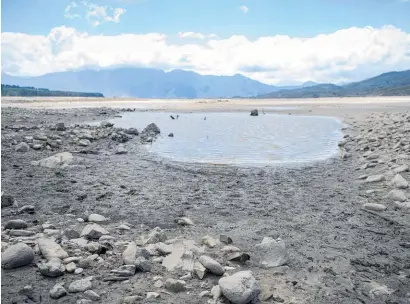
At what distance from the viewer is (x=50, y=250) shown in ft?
15.9

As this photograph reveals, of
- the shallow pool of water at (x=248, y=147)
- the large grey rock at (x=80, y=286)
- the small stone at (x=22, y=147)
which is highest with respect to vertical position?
the small stone at (x=22, y=147)

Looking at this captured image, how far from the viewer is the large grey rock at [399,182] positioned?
8.77 meters

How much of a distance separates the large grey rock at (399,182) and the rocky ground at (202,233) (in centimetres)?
5

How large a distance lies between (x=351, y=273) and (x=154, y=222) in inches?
131

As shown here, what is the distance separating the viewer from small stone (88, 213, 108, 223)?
668 cm

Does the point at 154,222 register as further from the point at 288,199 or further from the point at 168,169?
the point at 168,169

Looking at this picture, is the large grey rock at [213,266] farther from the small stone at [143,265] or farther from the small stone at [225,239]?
the small stone at [225,239]

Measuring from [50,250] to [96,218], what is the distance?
1.90 meters

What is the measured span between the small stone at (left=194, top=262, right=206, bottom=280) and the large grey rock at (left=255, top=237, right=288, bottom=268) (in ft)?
2.77

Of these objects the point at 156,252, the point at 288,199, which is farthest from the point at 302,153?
the point at 156,252

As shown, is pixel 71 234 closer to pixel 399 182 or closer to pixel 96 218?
pixel 96 218

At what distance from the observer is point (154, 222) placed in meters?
6.86

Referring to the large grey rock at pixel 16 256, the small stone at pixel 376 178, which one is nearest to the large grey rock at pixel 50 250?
the large grey rock at pixel 16 256

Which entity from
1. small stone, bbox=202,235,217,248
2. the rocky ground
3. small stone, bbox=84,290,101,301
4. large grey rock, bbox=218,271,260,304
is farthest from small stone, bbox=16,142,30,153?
large grey rock, bbox=218,271,260,304
